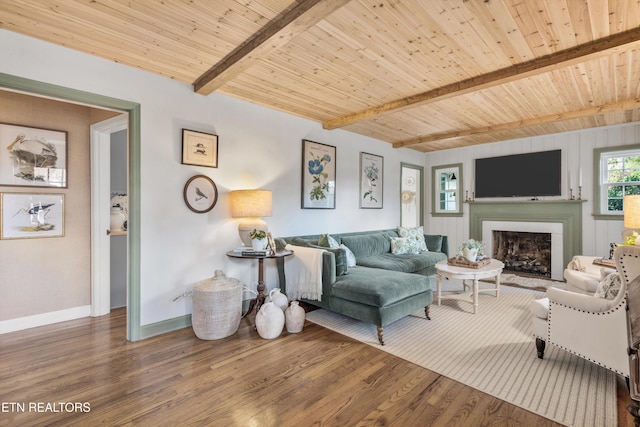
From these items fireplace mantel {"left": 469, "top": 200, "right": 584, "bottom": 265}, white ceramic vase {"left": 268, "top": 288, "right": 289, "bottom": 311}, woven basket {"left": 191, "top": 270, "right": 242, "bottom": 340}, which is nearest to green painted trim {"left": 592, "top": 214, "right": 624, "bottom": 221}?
fireplace mantel {"left": 469, "top": 200, "right": 584, "bottom": 265}

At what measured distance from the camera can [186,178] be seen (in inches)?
123

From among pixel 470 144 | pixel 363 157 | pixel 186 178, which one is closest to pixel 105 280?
pixel 186 178

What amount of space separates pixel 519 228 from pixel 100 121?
660 centimetres

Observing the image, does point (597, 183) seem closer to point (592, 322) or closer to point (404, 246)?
point (404, 246)

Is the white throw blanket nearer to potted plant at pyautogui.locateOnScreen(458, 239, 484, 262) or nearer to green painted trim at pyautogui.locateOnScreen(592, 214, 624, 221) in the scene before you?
potted plant at pyautogui.locateOnScreen(458, 239, 484, 262)

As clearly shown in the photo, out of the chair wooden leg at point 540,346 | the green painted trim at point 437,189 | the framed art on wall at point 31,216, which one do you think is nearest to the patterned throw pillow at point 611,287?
the chair wooden leg at point 540,346

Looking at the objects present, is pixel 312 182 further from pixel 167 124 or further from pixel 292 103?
pixel 167 124

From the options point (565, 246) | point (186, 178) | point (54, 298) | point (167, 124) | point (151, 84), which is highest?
point (151, 84)

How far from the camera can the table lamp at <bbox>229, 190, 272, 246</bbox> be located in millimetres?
3244

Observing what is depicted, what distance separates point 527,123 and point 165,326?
17.5ft

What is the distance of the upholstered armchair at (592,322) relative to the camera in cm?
184

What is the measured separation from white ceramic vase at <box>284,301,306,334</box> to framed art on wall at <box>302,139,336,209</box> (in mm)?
1670

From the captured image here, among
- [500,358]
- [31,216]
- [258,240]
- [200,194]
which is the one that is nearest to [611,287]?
[500,358]

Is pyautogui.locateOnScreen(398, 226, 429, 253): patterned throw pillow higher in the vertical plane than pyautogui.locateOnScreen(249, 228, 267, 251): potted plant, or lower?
lower
